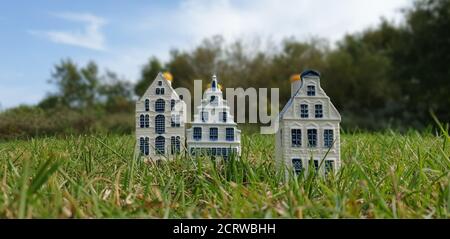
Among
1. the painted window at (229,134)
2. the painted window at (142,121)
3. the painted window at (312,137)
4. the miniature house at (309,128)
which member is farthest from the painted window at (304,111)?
the painted window at (142,121)

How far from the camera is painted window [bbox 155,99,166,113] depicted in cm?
463

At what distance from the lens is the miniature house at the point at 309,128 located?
336 centimetres

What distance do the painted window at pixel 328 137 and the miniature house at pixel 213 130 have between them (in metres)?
0.84

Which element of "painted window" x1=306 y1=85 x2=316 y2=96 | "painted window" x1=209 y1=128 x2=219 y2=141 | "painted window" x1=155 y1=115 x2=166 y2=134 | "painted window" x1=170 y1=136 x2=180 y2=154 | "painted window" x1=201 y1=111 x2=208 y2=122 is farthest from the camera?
"painted window" x1=155 y1=115 x2=166 y2=134

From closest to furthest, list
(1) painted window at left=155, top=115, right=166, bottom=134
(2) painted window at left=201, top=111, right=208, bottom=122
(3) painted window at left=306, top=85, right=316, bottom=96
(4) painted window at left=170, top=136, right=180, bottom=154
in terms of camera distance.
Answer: (3) painted window at left=306, top=85, right=316, bottom=96 < (4) painted window at left=170, top=136, right=180, bottom=154 < (2) painted window at left=201, top=111, right=208, bottom=122 < (1) painted window at left=155, top=115, right=166, bottom=134

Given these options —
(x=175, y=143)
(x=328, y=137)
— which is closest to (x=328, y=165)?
(x=328, y=137)

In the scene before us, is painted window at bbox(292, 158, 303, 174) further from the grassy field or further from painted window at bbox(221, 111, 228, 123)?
painted window at bbox(221, 111, 228, 123)

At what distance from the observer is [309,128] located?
135 inches

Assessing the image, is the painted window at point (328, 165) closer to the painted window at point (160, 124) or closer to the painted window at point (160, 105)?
the painted window at point (160, 124)

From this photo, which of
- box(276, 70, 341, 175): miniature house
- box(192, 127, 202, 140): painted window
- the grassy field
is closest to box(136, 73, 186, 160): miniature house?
box(192, 127, 202, 140): painted window

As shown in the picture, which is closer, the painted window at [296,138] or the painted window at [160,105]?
the painted window at [296,138]

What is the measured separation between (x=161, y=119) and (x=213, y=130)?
64 cm

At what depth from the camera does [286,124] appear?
342 centimetres

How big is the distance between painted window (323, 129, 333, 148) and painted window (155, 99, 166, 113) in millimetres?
1852
